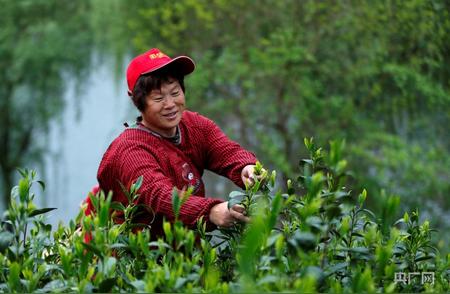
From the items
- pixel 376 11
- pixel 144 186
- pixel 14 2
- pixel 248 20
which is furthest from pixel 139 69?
pixel 14 2

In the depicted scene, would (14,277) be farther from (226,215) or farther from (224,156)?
(224,156)

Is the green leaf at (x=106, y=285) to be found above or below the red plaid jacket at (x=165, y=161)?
below

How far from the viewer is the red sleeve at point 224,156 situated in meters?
3.19

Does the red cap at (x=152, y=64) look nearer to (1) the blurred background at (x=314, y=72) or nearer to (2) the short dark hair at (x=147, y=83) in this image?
(2) the short dark hair at (x=147, y=83)

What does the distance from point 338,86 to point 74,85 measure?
289 inches

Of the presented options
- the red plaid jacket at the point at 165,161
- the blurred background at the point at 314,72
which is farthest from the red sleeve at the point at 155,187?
the blurred background at the point at 314,72

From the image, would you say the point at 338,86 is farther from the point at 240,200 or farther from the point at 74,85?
the point at 240,200

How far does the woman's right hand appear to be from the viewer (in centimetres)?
243

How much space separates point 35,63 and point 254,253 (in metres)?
14.3

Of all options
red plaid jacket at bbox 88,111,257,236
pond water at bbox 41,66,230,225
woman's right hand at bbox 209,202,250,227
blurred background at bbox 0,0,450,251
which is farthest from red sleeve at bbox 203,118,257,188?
pond water at bbox 41,66,230,225

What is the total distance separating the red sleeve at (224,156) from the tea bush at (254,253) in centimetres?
49

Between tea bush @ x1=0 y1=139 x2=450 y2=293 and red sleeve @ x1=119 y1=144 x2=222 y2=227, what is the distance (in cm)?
6

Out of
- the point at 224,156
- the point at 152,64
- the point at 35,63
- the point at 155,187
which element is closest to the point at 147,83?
the point at 152,64

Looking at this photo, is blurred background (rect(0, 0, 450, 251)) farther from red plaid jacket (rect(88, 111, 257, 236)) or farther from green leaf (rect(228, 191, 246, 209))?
green leaf (rect(228, 191, 246, 209))
